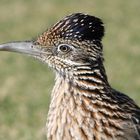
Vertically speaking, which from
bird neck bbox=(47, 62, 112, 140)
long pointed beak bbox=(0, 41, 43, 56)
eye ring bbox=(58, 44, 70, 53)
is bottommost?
bird neck bbox=(47, 62, 112, 140)

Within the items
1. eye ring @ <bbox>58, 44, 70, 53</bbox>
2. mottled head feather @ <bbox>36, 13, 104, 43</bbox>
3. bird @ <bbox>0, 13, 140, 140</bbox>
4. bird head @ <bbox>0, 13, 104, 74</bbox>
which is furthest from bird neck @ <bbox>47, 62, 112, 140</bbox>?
mottled head feather @ <bbox>36, 13, 104, 43</bbox>

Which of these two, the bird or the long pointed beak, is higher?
the long pointed beak

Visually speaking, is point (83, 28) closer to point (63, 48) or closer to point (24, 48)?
point (63, 48)

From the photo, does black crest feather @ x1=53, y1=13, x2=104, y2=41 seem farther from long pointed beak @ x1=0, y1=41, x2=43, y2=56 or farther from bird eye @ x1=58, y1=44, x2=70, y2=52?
long pointed beak @ x1=0, y1=41, x2=43, y2=56

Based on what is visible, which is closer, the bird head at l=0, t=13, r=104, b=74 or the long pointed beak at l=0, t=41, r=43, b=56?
the bird head at l=0, t=13, r=104, b=74

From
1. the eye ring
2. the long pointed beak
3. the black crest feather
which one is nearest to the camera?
the black crest feather

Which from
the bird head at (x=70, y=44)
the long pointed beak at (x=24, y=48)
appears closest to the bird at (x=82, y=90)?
the bird head at (x=70, y=44)

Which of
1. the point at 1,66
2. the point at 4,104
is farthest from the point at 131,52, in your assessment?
the point at 4,104

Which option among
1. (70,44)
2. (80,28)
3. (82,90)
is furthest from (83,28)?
(82,90)
